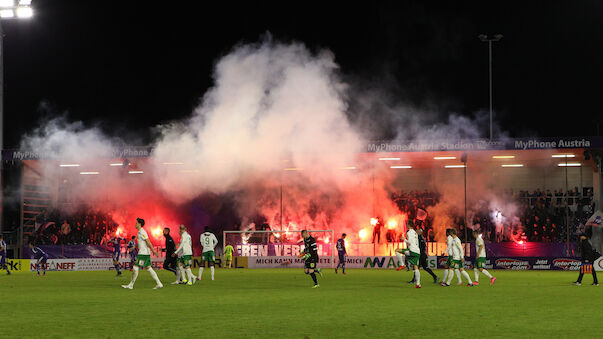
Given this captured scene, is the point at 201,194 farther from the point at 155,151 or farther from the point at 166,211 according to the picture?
the point at 155,151

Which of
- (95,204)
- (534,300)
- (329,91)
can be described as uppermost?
(329,91)

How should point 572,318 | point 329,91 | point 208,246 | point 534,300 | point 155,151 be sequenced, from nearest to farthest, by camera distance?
point 572,318
point 534,300
point 208,246
point 329,91
point 155,151

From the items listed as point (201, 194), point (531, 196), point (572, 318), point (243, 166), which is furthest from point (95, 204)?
point (572, 318)

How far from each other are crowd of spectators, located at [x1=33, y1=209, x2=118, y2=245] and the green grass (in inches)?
1061

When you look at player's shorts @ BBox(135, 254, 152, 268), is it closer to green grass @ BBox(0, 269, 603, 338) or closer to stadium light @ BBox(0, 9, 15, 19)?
green grass @ BBox(0, 269, 603, 338)

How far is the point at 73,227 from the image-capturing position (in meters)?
47.9

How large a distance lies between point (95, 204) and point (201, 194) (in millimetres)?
7033

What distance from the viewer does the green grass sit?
11.1m

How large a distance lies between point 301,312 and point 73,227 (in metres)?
36.8

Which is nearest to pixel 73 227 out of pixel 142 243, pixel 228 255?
pixel 228 255

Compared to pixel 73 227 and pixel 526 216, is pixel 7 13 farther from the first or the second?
pixel 526 216

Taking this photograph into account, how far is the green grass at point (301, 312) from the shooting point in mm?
11086

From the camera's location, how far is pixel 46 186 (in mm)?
48281

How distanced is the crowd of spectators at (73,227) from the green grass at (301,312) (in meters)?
27.0
